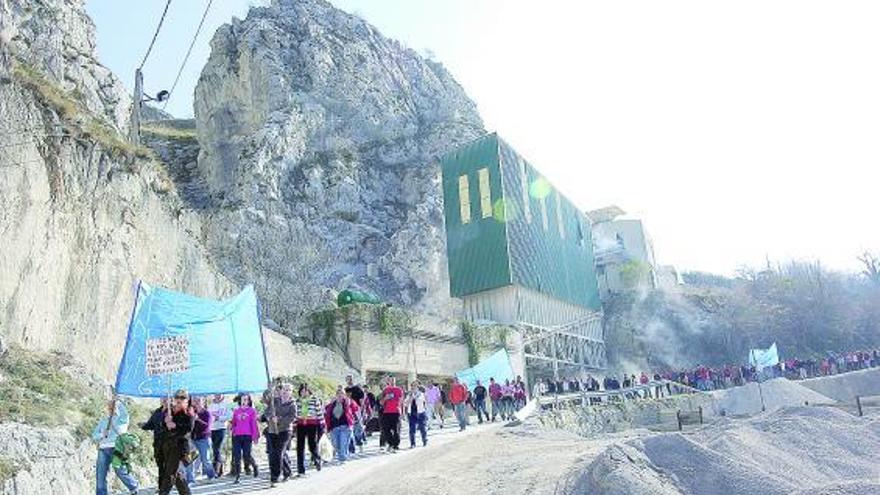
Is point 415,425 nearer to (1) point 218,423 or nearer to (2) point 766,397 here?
(1) point 218,423

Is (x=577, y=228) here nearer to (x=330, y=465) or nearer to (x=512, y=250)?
(x=512, y=250)

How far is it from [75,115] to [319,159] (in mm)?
48441

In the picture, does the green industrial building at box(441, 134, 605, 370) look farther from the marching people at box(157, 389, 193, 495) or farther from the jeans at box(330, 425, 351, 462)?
the marching people at box(157, 389, 193, 495)

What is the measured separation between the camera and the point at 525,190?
53.0 metres

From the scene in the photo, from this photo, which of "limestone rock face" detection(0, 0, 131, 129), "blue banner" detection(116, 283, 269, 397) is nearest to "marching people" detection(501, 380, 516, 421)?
"blue banner" detection(116, 283, 269, 397)

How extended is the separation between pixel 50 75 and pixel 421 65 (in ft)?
232

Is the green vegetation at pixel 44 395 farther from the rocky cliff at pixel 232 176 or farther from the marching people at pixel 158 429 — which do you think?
the marching people at pixel 158 429

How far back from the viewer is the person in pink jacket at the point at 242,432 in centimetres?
1126

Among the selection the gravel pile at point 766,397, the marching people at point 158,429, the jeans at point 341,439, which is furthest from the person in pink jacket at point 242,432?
the gravel pile at point 766,397

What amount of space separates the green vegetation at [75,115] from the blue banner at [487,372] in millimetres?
12998

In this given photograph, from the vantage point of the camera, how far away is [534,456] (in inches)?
476

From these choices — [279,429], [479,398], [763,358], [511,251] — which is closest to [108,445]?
[279,429]

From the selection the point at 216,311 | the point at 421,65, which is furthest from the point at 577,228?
the point at 216,311

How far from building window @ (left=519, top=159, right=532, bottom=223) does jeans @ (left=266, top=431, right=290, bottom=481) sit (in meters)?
41.7
